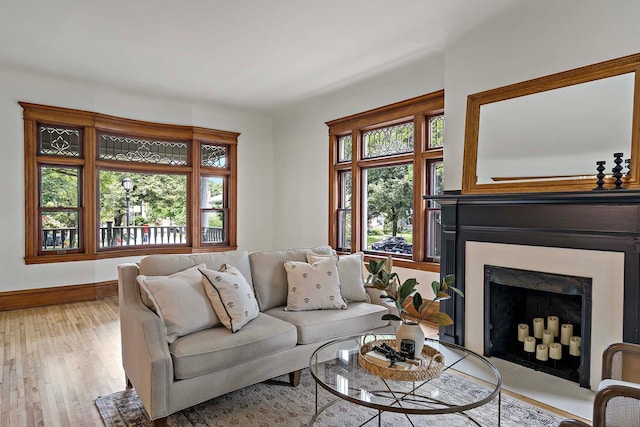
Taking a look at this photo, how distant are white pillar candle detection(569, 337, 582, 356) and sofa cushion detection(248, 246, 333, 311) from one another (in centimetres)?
228

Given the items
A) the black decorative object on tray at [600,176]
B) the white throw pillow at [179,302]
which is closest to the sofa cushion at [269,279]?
the white throw pillow at [179,302]

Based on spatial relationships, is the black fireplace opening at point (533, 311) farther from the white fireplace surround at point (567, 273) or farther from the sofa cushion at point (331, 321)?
the sofa cushion at point (331, 321)

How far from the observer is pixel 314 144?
6168 mm

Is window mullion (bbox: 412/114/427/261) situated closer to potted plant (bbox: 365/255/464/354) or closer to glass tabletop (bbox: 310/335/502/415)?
glass tabletop (bbox: 310/335/502/415)

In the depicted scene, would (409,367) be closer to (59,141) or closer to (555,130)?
(555,130)

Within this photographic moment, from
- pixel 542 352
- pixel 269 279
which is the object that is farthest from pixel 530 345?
pixel 269 279

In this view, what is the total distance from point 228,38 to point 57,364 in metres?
3.28

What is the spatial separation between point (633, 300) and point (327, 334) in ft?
6.84

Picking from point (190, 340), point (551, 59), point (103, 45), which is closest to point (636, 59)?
point (551, 59)

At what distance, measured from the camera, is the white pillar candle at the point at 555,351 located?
3117mm

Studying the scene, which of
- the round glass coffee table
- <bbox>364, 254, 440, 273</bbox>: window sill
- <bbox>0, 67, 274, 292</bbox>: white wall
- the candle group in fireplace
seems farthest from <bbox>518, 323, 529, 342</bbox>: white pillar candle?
<bbox>0, 67, 274, 292</bbox>: white wall

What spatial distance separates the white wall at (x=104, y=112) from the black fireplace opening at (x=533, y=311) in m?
4.45

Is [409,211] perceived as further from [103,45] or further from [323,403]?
[103,45]

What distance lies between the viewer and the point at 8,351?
11.5ft
